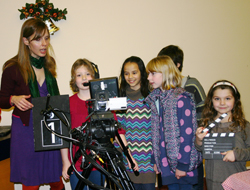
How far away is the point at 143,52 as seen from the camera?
2834mm

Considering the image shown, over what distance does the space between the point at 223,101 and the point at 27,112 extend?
1.40 meters

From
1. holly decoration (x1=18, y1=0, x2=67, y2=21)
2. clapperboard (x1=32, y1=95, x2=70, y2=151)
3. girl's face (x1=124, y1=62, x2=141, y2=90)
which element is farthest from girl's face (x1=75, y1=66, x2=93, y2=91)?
holly decoration (x1=18, y1=0, x2=67, y2=21)

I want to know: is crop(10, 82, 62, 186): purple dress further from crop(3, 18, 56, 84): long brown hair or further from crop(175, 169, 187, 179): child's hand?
crop(175, 169, 187, 179): child's hand

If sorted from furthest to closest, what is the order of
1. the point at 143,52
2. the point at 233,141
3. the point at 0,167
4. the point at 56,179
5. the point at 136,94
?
the point at 143,52 → the point at 0,167 → the point at 136,94 → the point at 56,179 → the point at 233,141

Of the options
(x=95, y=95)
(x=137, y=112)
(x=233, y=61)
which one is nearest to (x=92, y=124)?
(x=95, y=95)

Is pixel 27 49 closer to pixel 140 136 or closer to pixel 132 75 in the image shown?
pixel 132 75

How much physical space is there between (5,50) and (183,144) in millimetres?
2048

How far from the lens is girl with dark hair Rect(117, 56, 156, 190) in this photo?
1.82 metres

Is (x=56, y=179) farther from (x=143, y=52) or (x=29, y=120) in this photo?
(x=143, y=52)

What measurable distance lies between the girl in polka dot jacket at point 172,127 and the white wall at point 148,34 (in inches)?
41.1

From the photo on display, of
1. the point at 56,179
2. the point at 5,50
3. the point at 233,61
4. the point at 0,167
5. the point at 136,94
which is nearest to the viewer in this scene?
the point at 56,179

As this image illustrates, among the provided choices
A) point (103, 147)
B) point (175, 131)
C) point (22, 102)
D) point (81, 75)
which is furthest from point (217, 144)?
point (22, 102)

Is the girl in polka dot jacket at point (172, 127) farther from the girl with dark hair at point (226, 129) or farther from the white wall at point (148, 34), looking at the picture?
the white wall at point (148, 34)

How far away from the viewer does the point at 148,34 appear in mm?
2848
